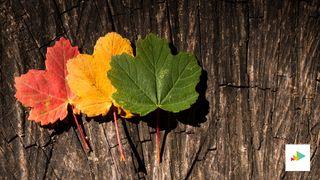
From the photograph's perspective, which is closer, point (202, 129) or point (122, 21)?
point (122, 21)

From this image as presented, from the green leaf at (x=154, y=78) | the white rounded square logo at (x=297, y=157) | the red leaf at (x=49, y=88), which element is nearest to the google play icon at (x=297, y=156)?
the white rounded square logo at (x=297, y=157)

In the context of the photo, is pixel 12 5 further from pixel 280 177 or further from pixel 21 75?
pixel 280 177

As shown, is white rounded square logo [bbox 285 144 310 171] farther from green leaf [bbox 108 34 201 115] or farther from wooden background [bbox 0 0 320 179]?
green leaf [bbox 108 34 201 115]

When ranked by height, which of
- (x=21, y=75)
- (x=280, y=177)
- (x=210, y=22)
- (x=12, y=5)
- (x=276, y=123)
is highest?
(x=12, y=5)

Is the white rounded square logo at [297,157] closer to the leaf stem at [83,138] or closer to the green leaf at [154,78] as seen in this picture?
the green leaf at [154,78]

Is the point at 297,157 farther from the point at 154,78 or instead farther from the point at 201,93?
the point at 154,78

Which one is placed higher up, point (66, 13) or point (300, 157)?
point (66, 13)

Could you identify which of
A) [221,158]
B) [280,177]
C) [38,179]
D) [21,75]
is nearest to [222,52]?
[221,158]
